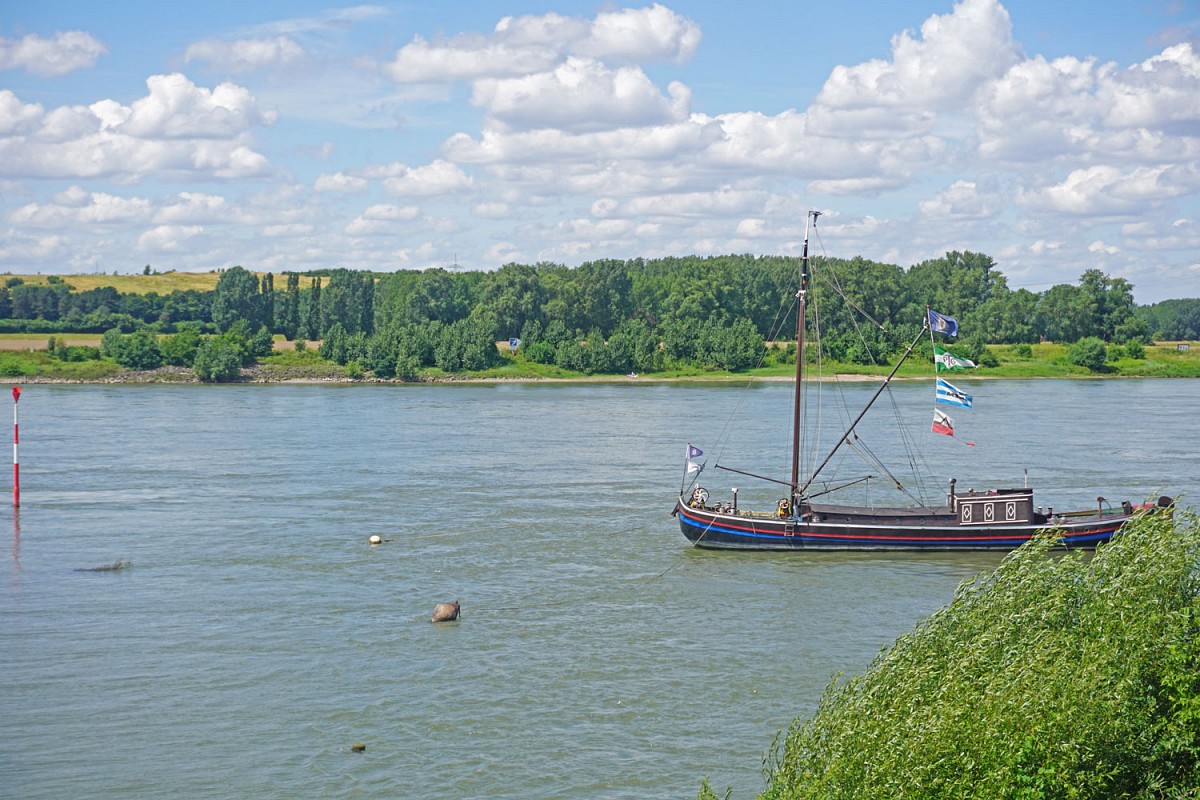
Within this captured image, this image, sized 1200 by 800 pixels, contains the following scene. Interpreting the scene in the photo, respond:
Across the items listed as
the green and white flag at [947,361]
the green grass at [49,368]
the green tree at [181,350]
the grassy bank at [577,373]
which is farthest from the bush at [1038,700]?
the green tree at [181,350]

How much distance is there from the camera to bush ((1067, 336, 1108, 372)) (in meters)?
170

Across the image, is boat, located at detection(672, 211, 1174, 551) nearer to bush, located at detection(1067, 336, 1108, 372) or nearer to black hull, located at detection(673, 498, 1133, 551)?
black hull, located at detection(673, 498, 1133, 551)

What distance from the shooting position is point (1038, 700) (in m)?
18.7

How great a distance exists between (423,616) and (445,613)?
41.8 inches

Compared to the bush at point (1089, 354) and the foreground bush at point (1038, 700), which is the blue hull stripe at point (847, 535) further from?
the bush at point (1089, 354)

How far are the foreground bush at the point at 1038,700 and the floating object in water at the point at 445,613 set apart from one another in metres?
16.7

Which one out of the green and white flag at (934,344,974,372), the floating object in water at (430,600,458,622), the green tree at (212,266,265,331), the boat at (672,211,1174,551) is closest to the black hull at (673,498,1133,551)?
the boat at (672,211,1174,551)

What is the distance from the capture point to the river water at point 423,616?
27.1 m

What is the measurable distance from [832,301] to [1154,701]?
6255 inches

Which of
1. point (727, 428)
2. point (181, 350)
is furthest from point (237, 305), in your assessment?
point (727, 428)

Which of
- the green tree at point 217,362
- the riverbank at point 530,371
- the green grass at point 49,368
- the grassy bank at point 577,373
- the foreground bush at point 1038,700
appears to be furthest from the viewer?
the grassy bank at point 577,373

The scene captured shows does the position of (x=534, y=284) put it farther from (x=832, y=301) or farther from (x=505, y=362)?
(x=832, y=301)

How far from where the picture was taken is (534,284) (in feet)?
601

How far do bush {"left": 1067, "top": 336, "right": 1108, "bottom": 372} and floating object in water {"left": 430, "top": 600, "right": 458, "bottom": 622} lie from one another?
493ft
